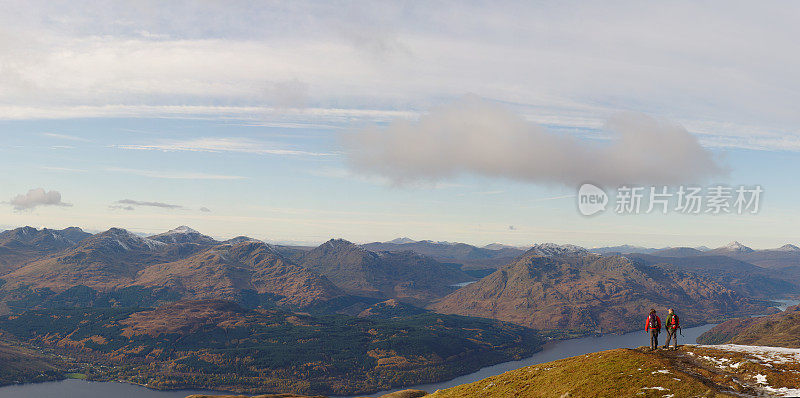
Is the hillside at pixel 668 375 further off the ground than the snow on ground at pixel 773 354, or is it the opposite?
the snow on ground at pixel 773 354

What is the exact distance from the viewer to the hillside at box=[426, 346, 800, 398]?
2454 inches

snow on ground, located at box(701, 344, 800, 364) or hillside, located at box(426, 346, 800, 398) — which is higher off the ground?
snow on ground, located at box(701, 344, 800, 364)

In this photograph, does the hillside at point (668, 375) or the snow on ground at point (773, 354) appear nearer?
the hillside at point (668, 375)

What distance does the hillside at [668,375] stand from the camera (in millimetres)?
62344

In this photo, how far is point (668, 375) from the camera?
2586 inches

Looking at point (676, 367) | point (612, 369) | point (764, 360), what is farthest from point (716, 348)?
point (612, 369)

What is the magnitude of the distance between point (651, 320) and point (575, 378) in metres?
15.3

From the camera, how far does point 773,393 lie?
61.1 m

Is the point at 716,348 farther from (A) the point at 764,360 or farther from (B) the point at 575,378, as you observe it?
(B) the point at 575,378

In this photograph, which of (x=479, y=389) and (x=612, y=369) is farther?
(x=479, y=389)

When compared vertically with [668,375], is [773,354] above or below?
above

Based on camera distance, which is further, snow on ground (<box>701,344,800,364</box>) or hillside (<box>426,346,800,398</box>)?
snow on ground (<box>701,344,800,364</box>)

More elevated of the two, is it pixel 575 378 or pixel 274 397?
pixel 575 378

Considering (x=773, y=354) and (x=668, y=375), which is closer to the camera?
(x=668, y=375)
